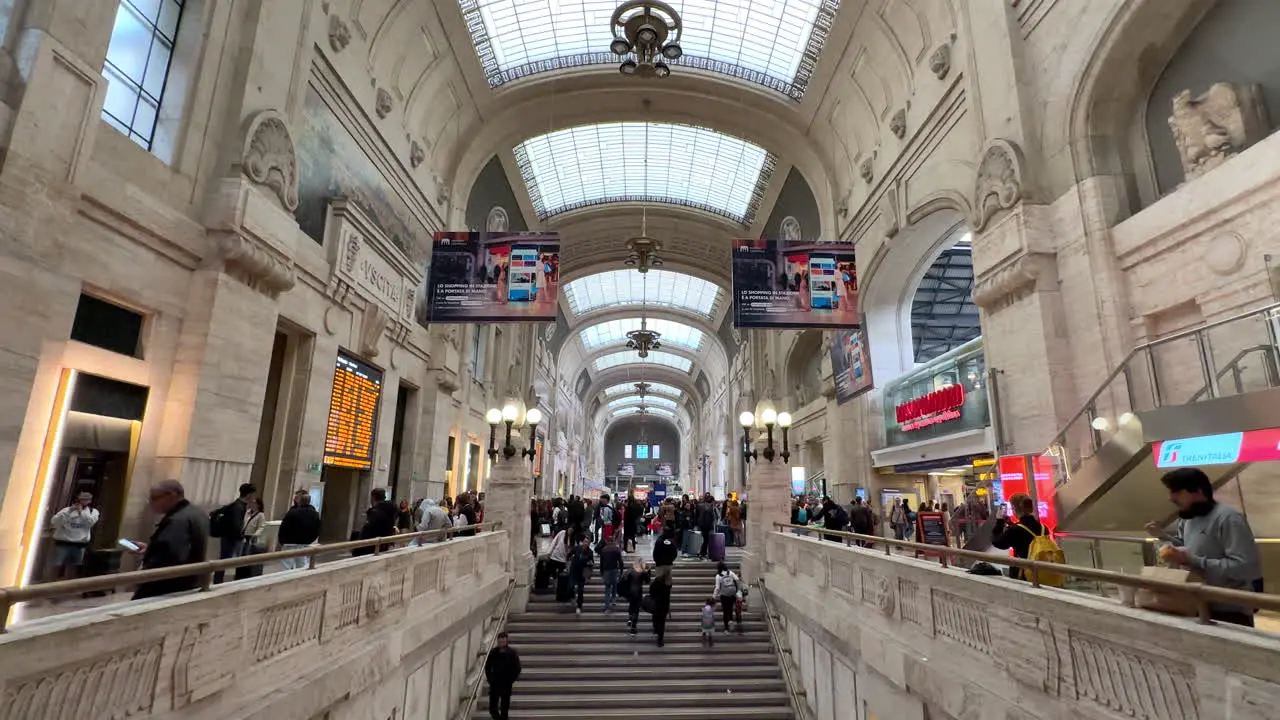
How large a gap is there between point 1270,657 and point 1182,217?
6684 millimetres

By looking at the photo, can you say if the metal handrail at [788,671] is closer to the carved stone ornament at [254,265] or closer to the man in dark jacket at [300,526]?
the man in dark jacket at [300,526]

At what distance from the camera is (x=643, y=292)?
34.2 m

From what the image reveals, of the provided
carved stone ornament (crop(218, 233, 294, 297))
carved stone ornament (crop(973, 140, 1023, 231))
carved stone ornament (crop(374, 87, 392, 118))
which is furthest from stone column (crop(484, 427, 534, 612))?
carved stone ornament (crop(973, 140, 1023, 231))

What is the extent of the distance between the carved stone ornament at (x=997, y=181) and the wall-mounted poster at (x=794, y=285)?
9.13 feet

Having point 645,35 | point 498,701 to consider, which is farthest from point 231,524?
point 645,35

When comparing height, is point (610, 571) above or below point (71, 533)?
below

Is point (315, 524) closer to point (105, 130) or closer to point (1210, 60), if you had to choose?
point (105, 130)

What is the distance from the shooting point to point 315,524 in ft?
20.4

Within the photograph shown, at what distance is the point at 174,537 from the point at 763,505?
33.8ft

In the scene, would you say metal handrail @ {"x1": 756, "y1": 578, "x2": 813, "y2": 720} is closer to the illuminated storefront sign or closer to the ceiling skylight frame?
the illuminated storefront sign

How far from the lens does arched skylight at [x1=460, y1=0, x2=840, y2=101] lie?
49.4 feet

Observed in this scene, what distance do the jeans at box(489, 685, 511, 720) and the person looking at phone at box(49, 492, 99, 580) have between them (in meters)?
4.94

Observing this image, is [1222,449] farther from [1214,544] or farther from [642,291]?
[642,291]

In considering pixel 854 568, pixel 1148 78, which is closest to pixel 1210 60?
pixel 1148 78
